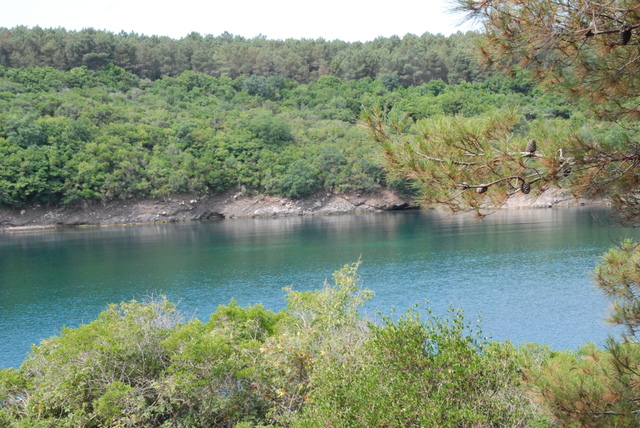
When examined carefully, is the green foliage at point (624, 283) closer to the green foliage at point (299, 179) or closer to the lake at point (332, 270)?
the lake at point (332, 270)

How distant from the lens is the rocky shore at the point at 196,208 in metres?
66.2

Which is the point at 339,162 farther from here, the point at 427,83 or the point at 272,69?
the point at 272,69

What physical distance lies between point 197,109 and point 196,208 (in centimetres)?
2514

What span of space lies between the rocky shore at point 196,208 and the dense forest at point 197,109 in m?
1.40

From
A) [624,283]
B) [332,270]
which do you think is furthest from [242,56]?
[624,283]

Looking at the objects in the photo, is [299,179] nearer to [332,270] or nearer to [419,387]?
[332,270]

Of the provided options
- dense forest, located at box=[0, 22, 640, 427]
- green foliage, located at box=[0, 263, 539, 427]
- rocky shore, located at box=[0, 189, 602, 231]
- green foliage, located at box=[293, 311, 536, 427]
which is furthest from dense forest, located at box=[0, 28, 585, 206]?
green foliage, located at box=[293, 311, 536, 427]

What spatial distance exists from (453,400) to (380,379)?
930mm

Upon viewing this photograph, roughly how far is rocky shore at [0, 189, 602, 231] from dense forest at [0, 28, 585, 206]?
1.40 m

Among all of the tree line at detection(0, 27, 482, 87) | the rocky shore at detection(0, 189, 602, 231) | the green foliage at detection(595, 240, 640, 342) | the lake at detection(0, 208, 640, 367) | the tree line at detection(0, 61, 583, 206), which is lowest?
the lake at detection(0, 208, 640, 367)

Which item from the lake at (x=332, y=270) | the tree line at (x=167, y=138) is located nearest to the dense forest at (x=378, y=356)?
the lake at (x=332, y=270)

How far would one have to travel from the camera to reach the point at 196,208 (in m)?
73.6

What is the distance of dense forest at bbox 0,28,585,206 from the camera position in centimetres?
6806

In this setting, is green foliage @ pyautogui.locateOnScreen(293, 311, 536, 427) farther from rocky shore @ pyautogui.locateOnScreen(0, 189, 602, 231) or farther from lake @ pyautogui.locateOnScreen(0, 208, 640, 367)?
rocky shore @ pyautogui.locateOnScreen(0, 189, 602, 231)
